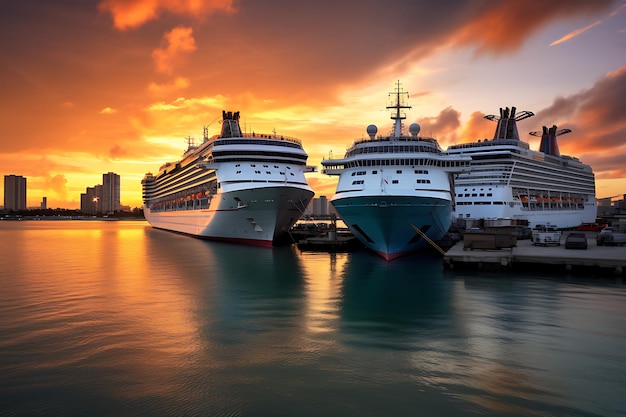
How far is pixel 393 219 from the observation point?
3428cm

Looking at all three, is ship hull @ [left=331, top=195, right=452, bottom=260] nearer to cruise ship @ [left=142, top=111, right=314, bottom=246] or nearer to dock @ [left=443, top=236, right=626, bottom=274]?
dock @ [left=443, top=236, right=626, bottom=274]

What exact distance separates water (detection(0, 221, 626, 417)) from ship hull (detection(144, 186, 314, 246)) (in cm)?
1909

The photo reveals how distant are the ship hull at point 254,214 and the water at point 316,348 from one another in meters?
19.1

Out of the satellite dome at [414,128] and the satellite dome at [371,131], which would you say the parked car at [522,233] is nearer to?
the satellite dome at [414,128]

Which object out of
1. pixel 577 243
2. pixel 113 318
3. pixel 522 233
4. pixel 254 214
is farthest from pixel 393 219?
pixel 522 233

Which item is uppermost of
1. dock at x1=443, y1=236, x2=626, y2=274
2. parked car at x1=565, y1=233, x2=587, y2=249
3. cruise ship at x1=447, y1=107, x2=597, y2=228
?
cruise ship at x1=447, y1=107, x2=597, y2=228

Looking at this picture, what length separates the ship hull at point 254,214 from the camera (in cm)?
4644

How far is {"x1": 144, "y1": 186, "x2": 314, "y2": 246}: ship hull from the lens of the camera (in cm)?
4644

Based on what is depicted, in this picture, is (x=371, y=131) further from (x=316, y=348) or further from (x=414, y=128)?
(x=316, y=348)

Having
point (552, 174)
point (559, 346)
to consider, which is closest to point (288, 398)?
point (559, 346)

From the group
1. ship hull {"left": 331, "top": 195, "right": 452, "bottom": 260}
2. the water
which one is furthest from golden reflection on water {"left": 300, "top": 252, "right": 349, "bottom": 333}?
ship hull {"left": 331, "top": 195, "right": 452, "bottom": 260}

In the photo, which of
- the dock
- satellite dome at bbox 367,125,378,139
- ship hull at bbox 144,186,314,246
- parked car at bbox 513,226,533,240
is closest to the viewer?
the dock

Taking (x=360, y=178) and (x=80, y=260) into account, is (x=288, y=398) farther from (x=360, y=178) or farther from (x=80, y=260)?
(x=80, y=260)

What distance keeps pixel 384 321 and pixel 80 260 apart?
38.9 m
